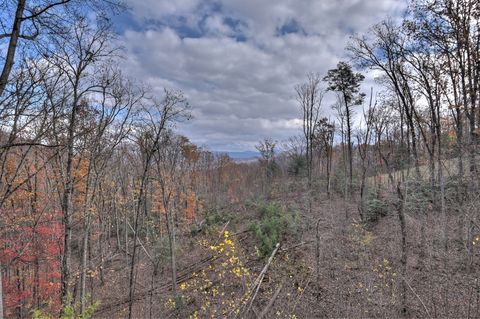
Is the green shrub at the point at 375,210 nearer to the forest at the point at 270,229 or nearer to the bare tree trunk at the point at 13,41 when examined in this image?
the forest at the point at 270,229

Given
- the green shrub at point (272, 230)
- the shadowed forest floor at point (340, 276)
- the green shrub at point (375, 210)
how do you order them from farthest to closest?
the green shrub at point (375, 210)
the green shrub at point (272, 230)
the shadowed forest floor at point (340, 276)

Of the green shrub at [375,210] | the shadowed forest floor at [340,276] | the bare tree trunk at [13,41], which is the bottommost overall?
the shadowed forest floor at [340,276]

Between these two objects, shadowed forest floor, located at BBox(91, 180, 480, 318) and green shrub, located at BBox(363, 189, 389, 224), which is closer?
shadowed forest floor, located at BBox(91, 180, 480, 318)

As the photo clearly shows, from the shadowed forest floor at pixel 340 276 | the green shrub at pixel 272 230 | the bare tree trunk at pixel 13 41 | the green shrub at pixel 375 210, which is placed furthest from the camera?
the green shrub at pixel 375 210

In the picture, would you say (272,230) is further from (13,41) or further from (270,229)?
(13,41)

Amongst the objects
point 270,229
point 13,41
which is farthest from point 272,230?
point 13,41

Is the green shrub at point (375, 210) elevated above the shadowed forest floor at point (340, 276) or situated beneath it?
elevated above

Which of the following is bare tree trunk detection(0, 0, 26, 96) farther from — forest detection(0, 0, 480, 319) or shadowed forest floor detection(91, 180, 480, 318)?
shadowed forest floor detection(91, 180, 480, 318)

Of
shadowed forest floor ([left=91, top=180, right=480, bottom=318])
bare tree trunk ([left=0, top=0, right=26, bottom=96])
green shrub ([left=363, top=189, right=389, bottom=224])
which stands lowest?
shadowed forest floor ([left=91, top=180, right=480, bottom=318])

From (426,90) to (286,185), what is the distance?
17010mm

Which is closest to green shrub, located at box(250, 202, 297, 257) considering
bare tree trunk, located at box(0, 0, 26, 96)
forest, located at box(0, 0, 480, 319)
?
forest, located at box(0, 0, 480, 319)

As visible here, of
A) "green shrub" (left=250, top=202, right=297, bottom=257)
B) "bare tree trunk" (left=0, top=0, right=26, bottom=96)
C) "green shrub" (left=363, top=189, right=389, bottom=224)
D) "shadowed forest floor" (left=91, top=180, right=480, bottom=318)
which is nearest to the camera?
"bare tree trunk" (left=0, top=0, right=26, bottom=96)

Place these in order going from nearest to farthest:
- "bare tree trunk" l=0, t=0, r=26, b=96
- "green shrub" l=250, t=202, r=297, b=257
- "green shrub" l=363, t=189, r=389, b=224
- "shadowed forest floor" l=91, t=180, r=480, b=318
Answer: "bare tree trunk" l=0, t=0, r=26, b=96 → "shadowed forest floor" l=91, t=180, r=480, b=318 → "green shrub" l=250, t=202, r=297, b=257 → "green shrub" l=363, t=189, r=389, b=224

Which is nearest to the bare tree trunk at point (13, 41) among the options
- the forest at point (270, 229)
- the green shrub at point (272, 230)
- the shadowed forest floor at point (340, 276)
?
the forest at point (270, 229)
